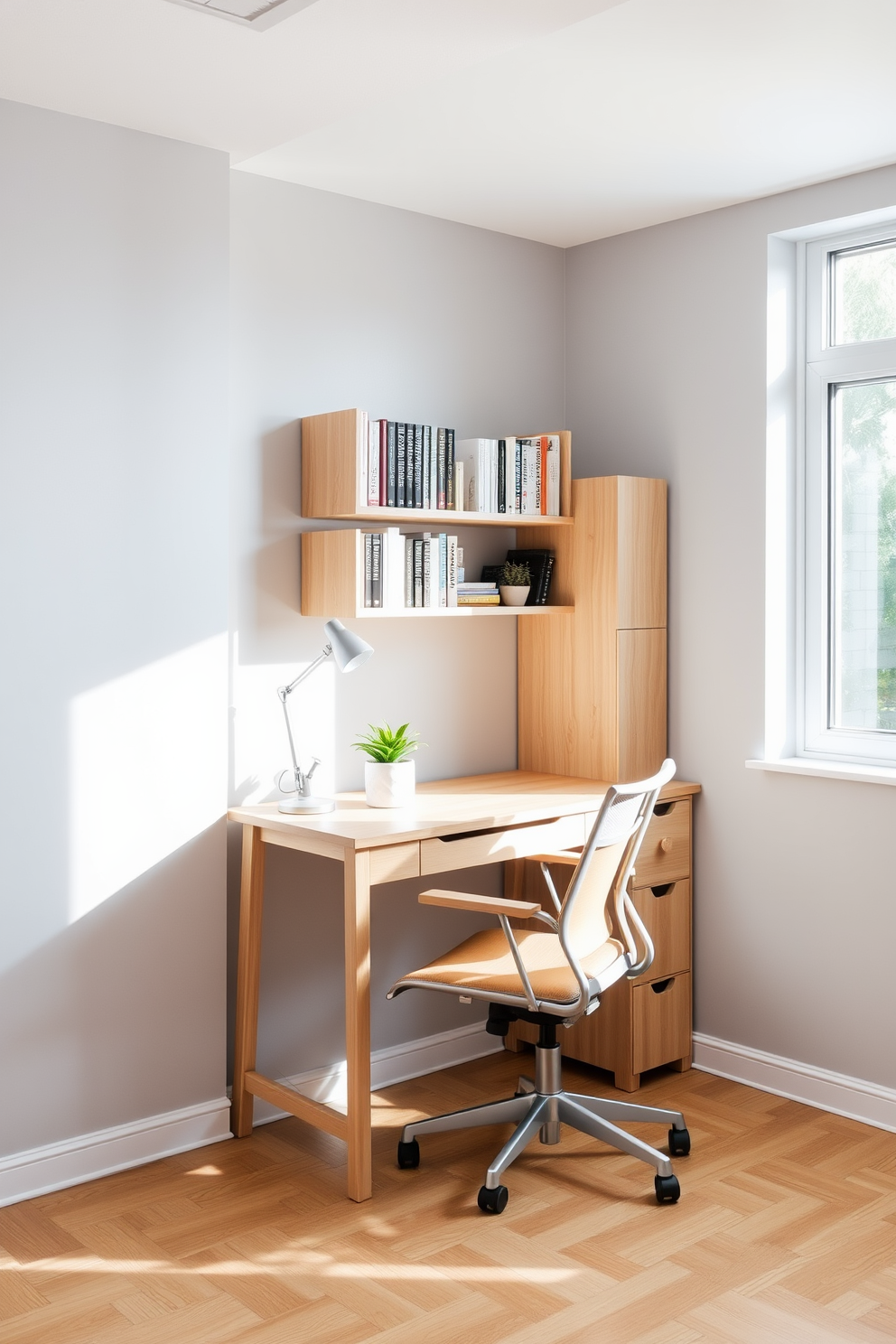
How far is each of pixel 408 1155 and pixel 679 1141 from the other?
26.2 inches

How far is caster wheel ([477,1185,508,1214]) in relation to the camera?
2.76m

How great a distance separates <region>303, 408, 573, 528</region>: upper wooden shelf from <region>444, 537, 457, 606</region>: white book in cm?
7

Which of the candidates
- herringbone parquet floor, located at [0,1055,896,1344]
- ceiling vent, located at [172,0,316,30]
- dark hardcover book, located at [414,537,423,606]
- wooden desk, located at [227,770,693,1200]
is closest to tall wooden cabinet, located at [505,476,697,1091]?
wooden desk, located at [227,770,693,1200]

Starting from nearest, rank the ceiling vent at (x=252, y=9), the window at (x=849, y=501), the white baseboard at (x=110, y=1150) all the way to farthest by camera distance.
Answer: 1. the ceiling vent at (x=252, y=9)
2. the white baseboard at (x=110, y=1150)
3. the window at (x=849, y=501)

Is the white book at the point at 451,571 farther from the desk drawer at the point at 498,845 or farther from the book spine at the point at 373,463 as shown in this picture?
the desk drawer at the point at 498,845

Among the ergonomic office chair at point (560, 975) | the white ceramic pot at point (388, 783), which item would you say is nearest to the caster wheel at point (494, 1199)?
the ergonomic office chair at point (560, 975)

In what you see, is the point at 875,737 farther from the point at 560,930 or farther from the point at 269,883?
the point at 269,883

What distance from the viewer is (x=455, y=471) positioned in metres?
3.46

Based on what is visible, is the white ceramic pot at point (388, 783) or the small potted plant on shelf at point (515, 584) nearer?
the white ceramic pot at point (388, 783)

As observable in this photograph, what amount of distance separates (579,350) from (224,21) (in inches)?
78.9

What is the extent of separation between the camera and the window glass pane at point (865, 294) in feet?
11.1

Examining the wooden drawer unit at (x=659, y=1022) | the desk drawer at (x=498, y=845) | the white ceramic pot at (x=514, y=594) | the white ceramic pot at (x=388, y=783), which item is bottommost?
the wooden drawer unit at (x=659, y=1022)

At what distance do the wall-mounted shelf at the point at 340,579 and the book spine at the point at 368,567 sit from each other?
17 mm

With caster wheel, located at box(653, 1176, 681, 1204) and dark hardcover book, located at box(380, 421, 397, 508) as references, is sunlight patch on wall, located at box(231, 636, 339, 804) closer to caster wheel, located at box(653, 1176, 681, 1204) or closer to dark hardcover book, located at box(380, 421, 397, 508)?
dark hardcover book, located at box(380, 421, 397, 508)
